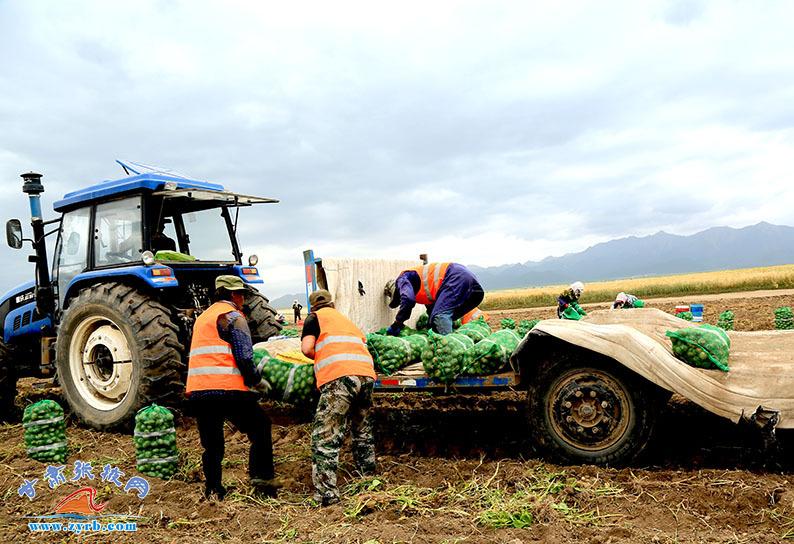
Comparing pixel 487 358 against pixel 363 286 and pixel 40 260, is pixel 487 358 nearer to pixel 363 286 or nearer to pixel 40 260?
pixel 363 286

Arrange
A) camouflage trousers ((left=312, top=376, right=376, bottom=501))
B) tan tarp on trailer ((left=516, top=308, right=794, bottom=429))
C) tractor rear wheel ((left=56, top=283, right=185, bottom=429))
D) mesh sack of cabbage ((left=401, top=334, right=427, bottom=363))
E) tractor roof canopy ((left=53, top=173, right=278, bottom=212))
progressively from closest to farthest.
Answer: tan tarp on trailer ((left=516, top=308, right=794, bottom=429)), camouflage trousers ((left=312, top=376, right=376, bottom=501)), mesh sack of cabbage ((left=401, top=334, right=427, bottom=363)), tractor rear wheel ((left=56, top=283, right=185, bottom=429)), tractor roof canopy ((left=53, top=173, right=278, bottom=212))

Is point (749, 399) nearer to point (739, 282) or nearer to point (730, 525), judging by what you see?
point (730, 525)

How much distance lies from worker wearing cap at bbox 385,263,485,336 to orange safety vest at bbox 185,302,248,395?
101 inches

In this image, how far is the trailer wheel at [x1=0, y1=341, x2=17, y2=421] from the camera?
25.0 feet

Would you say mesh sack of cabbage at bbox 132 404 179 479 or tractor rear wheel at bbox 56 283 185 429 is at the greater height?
tractor rear wheel at bbox 56 283 185 429

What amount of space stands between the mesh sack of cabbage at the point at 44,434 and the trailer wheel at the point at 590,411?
14.3 feet

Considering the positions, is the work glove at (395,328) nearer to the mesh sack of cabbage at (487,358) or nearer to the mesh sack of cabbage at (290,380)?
the mesh sack of cabbage at (290,380)

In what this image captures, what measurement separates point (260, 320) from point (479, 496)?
392cm

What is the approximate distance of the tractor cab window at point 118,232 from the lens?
690cm

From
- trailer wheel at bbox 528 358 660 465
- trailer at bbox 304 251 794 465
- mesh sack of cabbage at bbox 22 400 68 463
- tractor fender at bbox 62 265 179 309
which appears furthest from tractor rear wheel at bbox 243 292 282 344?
trailer wheel at bbox 528 358 660 465

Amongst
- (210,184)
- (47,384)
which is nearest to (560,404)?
(210,184)

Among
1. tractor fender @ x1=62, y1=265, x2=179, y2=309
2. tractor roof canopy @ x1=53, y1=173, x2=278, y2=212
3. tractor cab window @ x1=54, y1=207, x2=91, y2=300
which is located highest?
tractor roof canopy @ x1=53, y1=173, x2=278, y2=212

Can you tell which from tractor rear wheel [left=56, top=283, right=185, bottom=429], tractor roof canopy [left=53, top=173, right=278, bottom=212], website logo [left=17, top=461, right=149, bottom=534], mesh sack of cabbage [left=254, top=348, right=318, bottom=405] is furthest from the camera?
tractor roof canopy [left=53, top=173, right=278, bottom=212]

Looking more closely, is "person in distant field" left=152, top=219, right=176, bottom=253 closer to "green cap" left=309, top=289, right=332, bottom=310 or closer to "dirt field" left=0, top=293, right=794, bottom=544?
"dirt field" left=0, top=293, right=794, bottom=544
